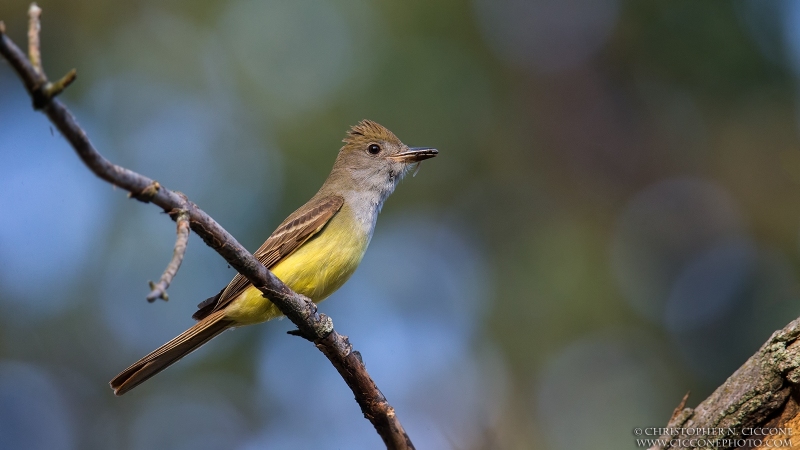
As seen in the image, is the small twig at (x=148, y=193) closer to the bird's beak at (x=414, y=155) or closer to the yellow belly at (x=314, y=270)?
the yellow belly at (x=314, y=270)

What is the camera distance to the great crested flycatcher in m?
5.17

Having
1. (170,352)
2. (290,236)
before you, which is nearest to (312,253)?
(290,236)

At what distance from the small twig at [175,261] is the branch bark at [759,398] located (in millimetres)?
2644

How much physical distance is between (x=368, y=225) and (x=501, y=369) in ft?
17.9

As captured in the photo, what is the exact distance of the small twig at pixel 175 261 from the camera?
2.52 meters

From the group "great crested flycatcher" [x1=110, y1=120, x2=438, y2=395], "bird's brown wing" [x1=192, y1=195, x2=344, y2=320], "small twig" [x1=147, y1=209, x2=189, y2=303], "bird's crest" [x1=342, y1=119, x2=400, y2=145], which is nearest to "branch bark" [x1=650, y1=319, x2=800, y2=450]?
"great crested flycatcher" [x1=110, y1=120, x2=438, y2=395]

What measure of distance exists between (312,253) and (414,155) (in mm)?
1735

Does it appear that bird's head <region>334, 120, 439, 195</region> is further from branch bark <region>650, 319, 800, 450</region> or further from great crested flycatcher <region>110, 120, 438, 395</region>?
branch bark <region>650, 319, 800, 450</region>

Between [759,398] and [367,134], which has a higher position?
[367,134]

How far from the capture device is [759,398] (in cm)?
365

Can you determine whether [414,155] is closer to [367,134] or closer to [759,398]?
[367,134]

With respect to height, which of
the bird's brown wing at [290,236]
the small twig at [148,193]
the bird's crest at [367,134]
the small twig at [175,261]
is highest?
the bird's crest at [367,134]

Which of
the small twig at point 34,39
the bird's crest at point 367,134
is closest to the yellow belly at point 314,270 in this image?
the bird's crest at point 367,134

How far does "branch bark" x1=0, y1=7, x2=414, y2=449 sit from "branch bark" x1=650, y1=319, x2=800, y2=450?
1.56 metres
